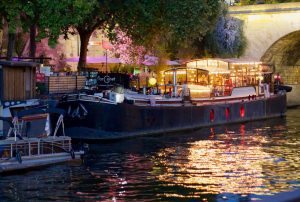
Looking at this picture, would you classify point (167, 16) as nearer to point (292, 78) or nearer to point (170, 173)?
point (170, 173)

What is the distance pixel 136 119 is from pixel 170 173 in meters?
11.8

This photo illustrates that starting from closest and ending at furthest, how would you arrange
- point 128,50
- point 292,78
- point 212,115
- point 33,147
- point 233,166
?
point 33,147, point 233,166, point 212,115, point 128,50, point 292,78

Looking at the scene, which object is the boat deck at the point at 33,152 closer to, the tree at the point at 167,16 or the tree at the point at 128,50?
the tree at the point at 167,16

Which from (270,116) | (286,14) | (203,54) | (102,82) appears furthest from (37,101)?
(286,14)

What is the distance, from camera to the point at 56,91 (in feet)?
110

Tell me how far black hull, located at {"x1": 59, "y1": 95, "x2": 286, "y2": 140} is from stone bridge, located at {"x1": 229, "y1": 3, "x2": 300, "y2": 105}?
689 inches

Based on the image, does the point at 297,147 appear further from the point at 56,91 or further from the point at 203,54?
the point at 203,54

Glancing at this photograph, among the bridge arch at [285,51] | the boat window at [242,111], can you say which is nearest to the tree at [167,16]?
the boat window at [242,111]

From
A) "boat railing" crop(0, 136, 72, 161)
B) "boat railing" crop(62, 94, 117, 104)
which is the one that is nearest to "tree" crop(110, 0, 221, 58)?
"boat railing" crop(62, 94, 117, 104)

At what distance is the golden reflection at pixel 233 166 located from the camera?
19.4m

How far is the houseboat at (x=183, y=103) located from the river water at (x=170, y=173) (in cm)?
169

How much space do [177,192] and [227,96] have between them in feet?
80.8

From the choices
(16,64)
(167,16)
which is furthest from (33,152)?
(167,16)

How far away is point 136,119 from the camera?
33.3 metres
